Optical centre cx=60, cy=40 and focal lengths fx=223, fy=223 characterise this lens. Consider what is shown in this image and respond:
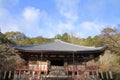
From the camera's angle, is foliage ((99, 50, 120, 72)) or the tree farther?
the tree

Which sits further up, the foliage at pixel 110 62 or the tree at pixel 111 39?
the tree at pixel 111 39

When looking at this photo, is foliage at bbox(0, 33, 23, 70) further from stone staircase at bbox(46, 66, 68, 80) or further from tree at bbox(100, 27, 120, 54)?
tree at bbox(100, 27, 120, 54)

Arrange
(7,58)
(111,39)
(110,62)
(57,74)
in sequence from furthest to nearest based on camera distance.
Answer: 1. (111,39)
2. (110,62)
3. (7,58)
4. (57,74)

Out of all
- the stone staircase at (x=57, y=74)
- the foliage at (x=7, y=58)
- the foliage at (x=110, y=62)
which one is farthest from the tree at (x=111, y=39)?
the stone staircase at (x=57, y=74)

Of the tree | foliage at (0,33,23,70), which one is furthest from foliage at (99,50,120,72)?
foliage at (0,33,23,70)

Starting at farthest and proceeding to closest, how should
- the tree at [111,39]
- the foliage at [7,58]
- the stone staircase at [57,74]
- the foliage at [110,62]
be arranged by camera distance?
the tree at [111,39]
the foliage at [110,62]
the foliage at [7,58]
the stone staircase at [57,74]

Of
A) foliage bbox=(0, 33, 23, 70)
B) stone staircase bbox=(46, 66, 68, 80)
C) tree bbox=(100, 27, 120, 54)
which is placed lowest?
stone staircase bbox=(46, 66, 68, 80)

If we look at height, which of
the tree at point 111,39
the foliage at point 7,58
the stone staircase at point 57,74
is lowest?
the stone staircase at point 57,74

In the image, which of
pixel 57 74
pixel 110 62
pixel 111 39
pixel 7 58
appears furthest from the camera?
pixel 111 39

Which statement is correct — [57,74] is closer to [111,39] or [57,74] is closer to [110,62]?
[110,62]

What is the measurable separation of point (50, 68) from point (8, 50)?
17020 millimetres

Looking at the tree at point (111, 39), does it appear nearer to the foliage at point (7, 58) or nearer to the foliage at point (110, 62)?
the foliage at point (110, 62)

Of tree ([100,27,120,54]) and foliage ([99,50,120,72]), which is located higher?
tree ([100,27,120,54])

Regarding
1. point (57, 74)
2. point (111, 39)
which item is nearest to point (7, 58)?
point (57, 74)
